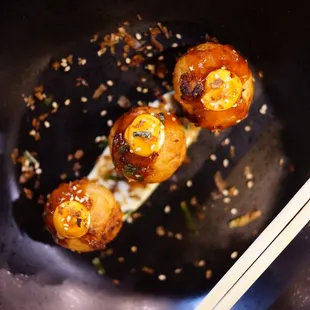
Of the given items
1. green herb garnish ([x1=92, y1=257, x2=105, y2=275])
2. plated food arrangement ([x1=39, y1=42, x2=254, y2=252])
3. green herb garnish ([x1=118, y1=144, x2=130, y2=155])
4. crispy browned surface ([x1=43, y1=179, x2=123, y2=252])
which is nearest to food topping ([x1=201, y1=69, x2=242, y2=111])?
plated food arrangement ([x1=39, y1=42, x2=254, y2=252])

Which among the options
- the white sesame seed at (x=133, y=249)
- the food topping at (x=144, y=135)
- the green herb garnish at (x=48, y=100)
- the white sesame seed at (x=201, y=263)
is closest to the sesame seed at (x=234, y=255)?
the white sesame seed at (x=201, y=263)

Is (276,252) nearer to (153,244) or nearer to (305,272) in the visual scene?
(305,272)

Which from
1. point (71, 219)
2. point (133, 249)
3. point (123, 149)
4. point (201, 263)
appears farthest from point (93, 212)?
point (201, 263)

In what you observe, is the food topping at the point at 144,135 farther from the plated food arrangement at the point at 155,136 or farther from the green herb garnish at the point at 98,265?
the green herb garnish at the point at 98,265

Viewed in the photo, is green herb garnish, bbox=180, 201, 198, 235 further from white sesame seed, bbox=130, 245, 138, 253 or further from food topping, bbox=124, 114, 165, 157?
food topping, bbox=124, 114, 165, 157

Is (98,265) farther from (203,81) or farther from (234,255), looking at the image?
(203,81)

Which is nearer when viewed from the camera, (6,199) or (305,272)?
(305,272)

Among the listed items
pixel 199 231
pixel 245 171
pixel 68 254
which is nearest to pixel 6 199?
A: pixel 68 254
